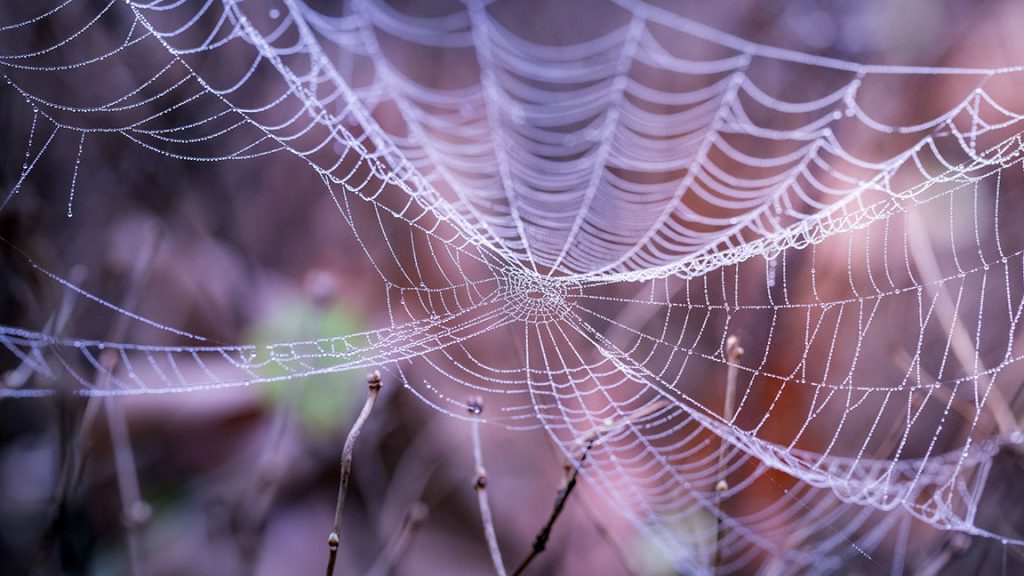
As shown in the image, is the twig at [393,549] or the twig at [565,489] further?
the twig at [393,549]

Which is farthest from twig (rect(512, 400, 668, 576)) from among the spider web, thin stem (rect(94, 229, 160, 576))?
thin stem (rect(94, 229, 160, 576))

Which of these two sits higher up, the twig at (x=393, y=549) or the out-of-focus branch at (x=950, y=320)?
the out-of-focus branch at (x=950, y=320)

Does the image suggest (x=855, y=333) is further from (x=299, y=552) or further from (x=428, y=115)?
(x=299, y=552)

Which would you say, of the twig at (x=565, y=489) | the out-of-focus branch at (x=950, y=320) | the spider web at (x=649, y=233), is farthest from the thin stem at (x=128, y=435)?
the out-of-focus branch at (x=950, y=320)

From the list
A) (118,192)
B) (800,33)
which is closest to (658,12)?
(800,33)

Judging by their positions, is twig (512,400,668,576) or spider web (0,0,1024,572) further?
spider web (0,0,1024,572)

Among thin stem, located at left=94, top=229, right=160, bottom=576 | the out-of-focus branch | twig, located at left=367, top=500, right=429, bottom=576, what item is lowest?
twig, located at left=367, top=500, right=429, bottom=576

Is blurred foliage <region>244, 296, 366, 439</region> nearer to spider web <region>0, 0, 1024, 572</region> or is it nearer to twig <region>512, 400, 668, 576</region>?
spider web <region>0, 0, 1024, 572</region>

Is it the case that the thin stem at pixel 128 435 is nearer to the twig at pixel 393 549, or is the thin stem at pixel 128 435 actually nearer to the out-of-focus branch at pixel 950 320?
the twig at pixel 393 549

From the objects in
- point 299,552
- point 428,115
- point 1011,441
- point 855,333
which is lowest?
point 299,552
